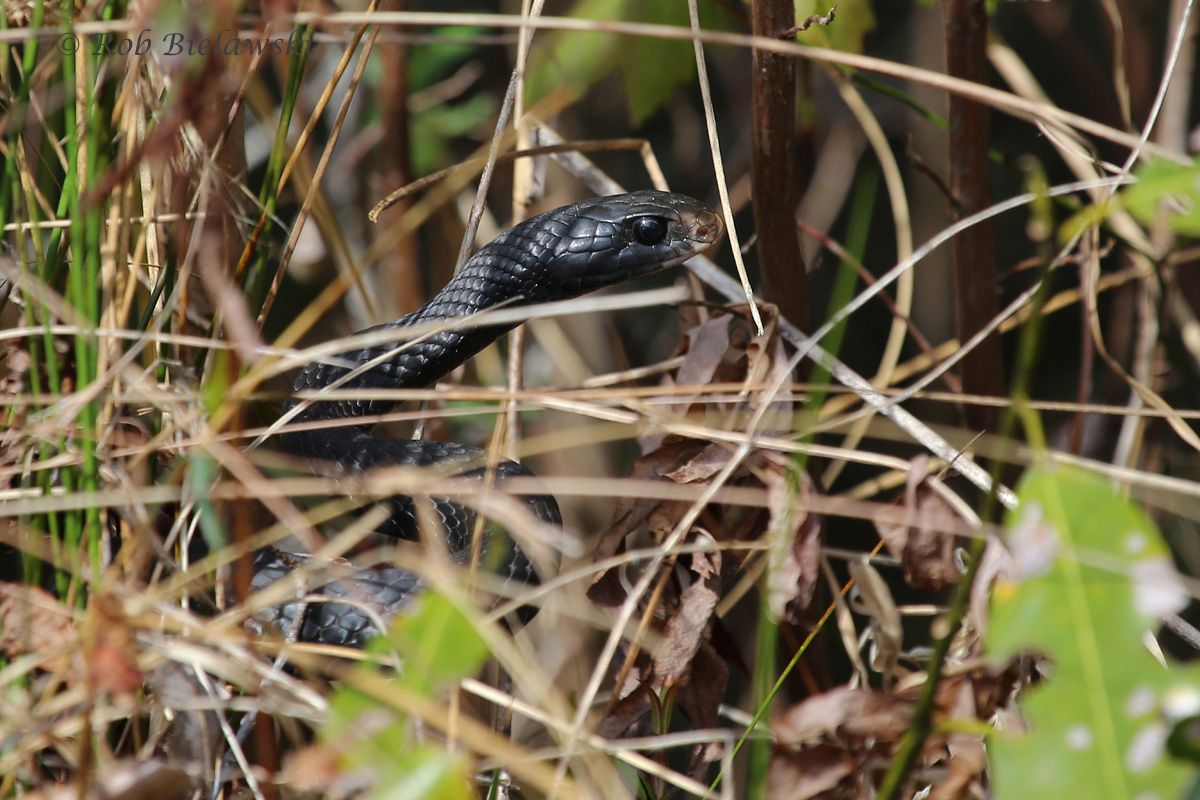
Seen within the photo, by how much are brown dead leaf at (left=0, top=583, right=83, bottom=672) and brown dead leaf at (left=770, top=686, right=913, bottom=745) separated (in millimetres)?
756

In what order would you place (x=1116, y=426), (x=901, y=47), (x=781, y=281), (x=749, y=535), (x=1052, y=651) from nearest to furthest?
1. (x=1052, y=651)
2. (x=749, y=535)
3. (x=781, y=281)
4. (x=1116, y=426)
5. (x=901, y=47)

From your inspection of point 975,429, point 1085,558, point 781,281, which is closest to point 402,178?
point 781,281

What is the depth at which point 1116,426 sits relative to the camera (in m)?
2.83

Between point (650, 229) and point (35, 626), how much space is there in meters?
1.31

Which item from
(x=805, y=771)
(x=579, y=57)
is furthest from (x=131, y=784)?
(x=579, y=57)

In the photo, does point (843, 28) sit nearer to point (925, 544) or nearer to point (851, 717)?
point (925, 544)

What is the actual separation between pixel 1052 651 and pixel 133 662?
28.8 inches

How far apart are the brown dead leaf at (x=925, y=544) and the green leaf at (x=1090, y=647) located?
1.76 ft

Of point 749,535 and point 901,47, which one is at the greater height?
point 901,47

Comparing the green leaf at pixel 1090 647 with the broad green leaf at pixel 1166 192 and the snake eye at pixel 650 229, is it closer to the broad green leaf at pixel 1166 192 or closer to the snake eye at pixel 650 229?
the broad green leaf at pixel 1166 192

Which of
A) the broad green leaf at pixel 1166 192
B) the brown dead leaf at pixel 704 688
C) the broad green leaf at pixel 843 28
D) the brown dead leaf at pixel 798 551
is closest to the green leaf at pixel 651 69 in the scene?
the broad green leaf at pixel 843 28

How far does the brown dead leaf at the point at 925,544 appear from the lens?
1203mm

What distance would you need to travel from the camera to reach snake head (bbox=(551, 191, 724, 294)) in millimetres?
1942

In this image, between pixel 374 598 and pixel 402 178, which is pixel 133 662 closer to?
pixel 374 598
